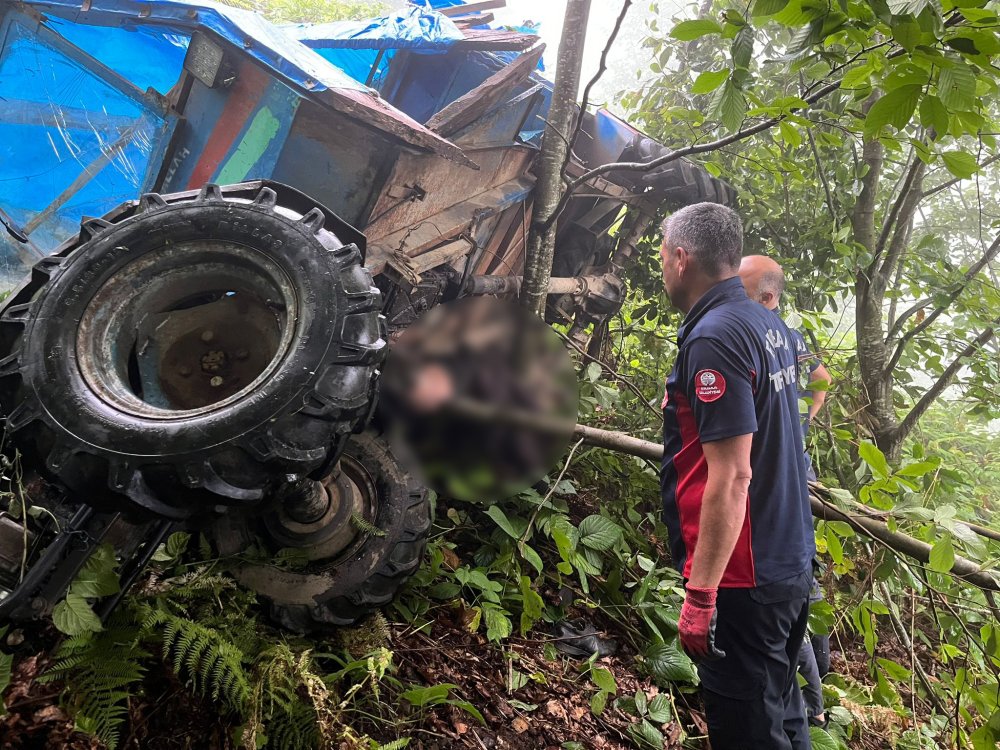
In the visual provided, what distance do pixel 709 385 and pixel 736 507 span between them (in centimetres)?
42

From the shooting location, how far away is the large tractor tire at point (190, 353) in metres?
1.70

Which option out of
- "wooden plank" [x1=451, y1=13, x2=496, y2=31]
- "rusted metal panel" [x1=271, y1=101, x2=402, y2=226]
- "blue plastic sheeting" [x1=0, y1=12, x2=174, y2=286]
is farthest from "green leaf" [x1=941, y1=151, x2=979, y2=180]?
"wooden plank" [x1=451, y1=13, x2=496, y2=31]

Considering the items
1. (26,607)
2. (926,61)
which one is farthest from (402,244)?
(926,61)

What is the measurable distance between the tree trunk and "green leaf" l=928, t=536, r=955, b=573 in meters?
2.81

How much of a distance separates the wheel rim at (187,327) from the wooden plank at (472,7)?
4.04 metres

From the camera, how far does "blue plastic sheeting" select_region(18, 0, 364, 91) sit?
9.32 feet

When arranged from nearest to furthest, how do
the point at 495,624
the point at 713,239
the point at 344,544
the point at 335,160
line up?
the point at 713,239 → the point at 344,544 → the point at 495,624 → the point at 335,160

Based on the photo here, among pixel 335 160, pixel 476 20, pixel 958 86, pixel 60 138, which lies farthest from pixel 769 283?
pixel 60 138

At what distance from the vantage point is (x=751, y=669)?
2.10 meters

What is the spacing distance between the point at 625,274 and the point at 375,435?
13.9 ft

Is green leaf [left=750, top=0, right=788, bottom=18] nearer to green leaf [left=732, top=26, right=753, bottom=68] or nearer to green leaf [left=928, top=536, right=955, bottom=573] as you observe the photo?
green leaf [left=732, top=26, right=753, bottom=68]

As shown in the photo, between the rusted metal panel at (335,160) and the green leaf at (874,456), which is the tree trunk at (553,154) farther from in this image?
the green leaf at (874,456)

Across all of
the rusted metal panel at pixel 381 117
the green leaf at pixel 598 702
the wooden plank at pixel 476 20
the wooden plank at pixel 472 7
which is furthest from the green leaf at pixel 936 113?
the wooden plank at pixel 472 7

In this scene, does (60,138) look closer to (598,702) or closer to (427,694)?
(427,694)
